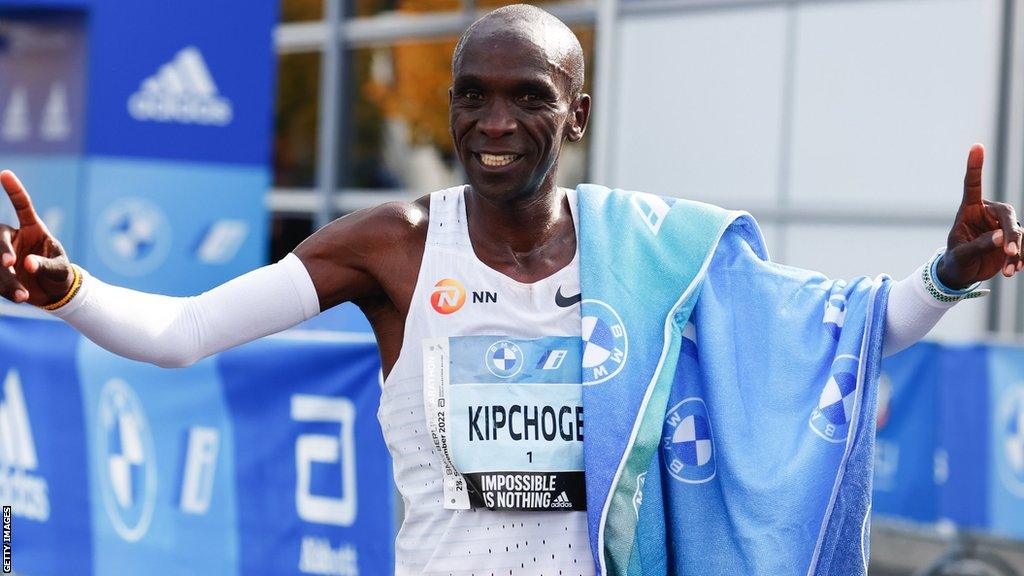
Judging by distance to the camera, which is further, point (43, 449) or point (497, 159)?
point (43, 449)

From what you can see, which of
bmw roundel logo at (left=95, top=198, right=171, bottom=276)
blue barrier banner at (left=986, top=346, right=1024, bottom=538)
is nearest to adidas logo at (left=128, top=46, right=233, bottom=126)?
bmw roundel logo at (left=95, top=198, right=171, bottom=276)

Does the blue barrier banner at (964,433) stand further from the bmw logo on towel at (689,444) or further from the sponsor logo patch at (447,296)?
the sponsor logo patch at (447,296)

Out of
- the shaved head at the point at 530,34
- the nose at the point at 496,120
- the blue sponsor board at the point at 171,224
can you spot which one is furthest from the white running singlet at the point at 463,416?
the blue sponsor board at the point at 171,224

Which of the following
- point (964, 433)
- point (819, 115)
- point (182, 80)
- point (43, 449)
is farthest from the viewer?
point (819, 115)

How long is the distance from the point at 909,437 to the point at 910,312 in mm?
5158

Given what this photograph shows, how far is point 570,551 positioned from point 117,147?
23.3 feet

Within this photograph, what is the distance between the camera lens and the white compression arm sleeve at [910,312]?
3031 mm

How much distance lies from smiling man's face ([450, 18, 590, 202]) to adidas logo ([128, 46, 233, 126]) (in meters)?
6.88

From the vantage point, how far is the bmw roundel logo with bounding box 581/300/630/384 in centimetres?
293

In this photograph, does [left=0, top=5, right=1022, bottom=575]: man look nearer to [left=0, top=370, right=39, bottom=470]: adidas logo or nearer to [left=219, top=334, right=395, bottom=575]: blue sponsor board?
[left=219, top=334, right=395, bottom=575]: blue sponsor board

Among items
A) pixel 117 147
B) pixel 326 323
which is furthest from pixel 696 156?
pixel 326 323

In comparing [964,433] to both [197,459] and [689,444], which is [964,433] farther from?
[689,444]

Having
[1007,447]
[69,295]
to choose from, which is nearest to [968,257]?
[69,295]

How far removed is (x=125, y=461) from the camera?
219 inches
